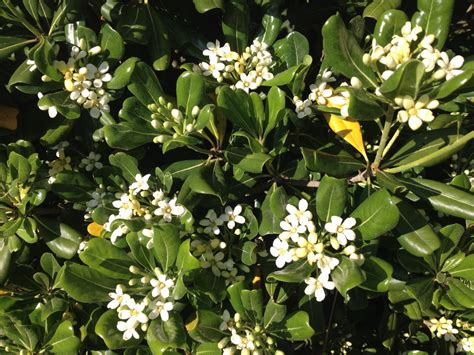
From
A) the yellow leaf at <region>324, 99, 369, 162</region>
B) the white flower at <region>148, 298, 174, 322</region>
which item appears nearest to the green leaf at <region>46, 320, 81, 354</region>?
the white flower at <region>148, 298, 174, 322</region>

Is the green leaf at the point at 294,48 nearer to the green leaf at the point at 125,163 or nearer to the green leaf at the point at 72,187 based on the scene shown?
the green leaf at the point at 125,163

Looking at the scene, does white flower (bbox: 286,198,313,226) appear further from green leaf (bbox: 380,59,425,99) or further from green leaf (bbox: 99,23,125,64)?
green leaf (bbox: 99,23,125,64)

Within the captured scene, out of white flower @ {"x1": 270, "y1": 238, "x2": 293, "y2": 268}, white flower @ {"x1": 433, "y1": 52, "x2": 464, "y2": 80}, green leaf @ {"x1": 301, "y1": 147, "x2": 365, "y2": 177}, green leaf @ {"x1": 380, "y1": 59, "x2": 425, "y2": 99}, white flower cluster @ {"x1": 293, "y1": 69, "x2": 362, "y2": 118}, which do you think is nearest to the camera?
green leaf @ {"x1": 380, "y1": 59, "x2": 425, "y2": 99}

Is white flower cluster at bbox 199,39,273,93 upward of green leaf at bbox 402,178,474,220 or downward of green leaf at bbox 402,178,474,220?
upward

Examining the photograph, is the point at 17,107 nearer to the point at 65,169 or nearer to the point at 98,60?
the point at 65,169

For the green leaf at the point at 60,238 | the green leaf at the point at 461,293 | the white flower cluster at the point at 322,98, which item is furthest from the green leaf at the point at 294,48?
the green leaf at the point at 60,238

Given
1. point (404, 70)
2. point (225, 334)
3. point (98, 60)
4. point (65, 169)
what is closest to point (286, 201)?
point (225, 334)
